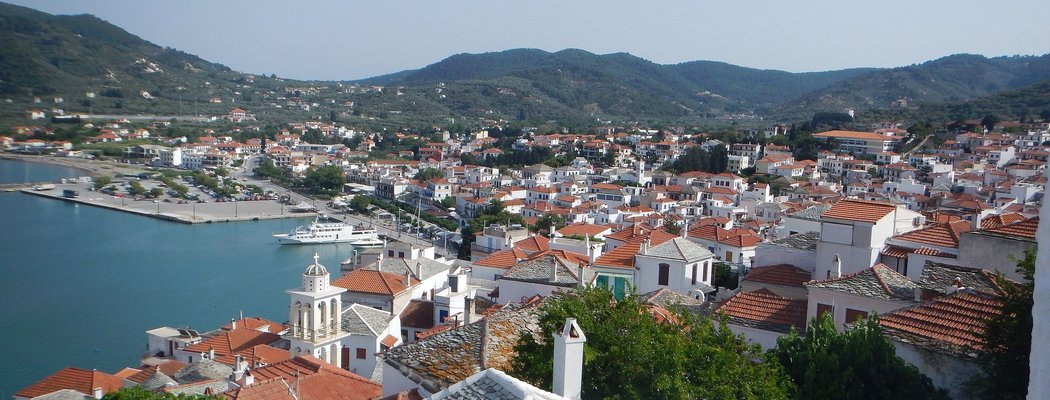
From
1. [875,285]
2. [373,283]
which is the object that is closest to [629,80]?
[373,283]

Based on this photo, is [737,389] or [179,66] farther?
[179,66]

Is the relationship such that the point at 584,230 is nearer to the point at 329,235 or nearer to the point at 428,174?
the point at 329,235

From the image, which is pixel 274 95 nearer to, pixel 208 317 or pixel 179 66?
pixel 179 66

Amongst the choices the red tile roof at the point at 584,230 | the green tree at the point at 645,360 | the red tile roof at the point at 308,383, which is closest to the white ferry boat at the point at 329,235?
the red tile roof at the point at 584,230

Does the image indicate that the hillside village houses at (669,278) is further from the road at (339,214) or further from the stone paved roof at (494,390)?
the road at (339,214)

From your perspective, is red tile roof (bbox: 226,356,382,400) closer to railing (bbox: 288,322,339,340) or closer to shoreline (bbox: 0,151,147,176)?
railing (bbox: 288,322,339,340)

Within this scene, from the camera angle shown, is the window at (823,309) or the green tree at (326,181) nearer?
the window at (823,309)

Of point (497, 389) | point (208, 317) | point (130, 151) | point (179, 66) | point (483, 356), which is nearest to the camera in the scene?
point (497, 389)

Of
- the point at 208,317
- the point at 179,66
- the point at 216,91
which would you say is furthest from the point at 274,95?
the point at 208,317
